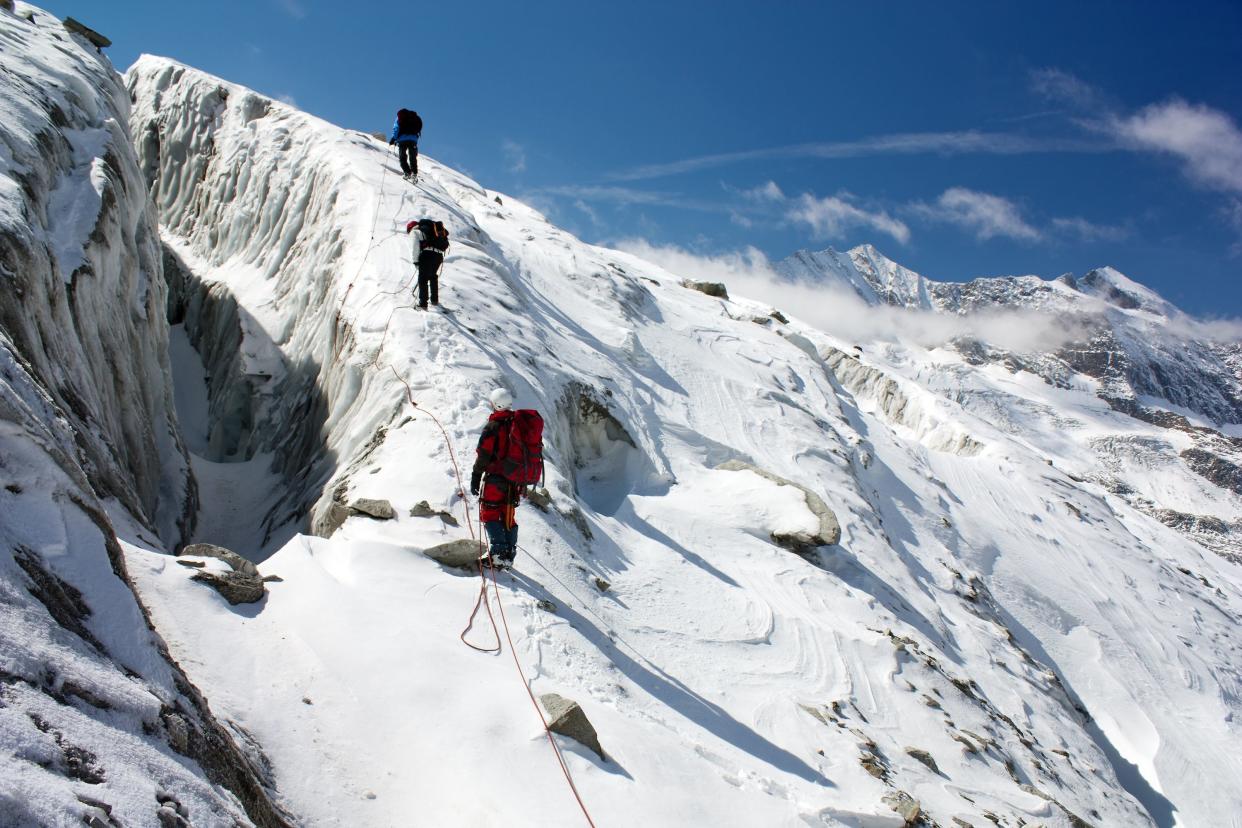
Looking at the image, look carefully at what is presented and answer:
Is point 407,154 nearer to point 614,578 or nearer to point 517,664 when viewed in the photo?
point 614,578

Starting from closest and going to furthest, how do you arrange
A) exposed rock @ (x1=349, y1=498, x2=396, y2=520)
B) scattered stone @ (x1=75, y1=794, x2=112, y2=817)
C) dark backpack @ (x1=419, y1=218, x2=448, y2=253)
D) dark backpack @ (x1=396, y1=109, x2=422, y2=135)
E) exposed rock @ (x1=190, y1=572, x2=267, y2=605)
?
scattered stone @ (x1=75, y1=794, x2=112, y2=817) → exposed rock @ (x1=190, y1=572, x2=267, y2=605) → exposed rock @ (x1=349, y1=498, x2=396, y2=520) → dark backpack @ (x1=419, y1=218, x2=448, y2=253) → dark backpack @ (x1=396, y1=109, x2=422, y2=135)

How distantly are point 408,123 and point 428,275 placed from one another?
908 centimetres

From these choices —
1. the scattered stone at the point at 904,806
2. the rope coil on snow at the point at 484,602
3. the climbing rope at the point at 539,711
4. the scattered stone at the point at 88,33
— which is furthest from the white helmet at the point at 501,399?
the scattered stone at the point at 88,33

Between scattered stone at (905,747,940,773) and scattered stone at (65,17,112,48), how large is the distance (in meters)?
21.0

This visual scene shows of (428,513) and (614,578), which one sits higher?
(428,513)

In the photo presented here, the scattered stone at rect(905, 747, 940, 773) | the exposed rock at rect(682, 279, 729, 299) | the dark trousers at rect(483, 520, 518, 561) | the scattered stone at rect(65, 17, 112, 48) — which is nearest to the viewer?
the dark trousers at rect(483, 520, 518, 561)

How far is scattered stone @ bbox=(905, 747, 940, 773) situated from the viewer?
9.94m

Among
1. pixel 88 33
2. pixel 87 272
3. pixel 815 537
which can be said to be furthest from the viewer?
pixel 88 33

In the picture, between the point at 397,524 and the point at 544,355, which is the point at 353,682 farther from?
the point at 544,355

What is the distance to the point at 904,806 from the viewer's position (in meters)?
7.70

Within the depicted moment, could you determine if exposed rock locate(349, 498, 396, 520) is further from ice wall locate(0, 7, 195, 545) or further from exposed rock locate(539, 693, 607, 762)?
exposed rock locate(539, 693, 607, 762)

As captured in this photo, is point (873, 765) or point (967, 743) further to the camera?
point (967, 743)

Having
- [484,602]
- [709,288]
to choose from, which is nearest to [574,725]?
[484,602]

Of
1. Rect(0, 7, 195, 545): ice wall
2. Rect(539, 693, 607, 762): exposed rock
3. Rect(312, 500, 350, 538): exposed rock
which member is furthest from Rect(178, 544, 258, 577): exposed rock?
Rect(539, 693, 607, 762): exposed rock
